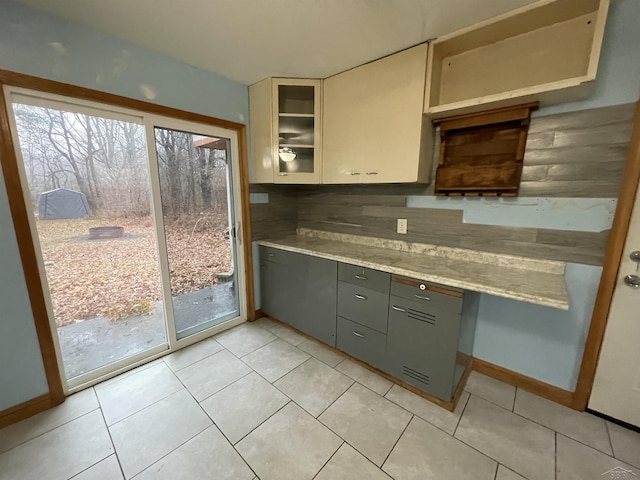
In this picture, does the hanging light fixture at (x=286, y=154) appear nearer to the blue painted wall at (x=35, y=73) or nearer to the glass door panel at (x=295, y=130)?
the glass door panel at (x=295, y=130)

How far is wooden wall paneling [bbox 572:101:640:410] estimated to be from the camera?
4.30 ft

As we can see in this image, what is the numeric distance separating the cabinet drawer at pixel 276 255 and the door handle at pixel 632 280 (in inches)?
83.1

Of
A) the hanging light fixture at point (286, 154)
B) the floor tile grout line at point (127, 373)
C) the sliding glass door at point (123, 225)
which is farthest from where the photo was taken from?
the hanging light fixture at point (286, 154)

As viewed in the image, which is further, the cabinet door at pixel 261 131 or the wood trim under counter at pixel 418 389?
the cabinet door at pixel 261 131

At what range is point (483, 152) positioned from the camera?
1.74 meters

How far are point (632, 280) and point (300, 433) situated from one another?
2.05 metres

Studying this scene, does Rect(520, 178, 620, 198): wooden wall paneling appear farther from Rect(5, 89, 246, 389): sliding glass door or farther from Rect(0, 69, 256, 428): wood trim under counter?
Rect(0, 69, 256, 428): wood trim under counter

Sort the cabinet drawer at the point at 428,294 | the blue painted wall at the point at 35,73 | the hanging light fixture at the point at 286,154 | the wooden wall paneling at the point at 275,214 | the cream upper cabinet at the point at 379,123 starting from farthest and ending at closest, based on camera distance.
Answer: the wooden wall paneling at the point at 275,214 < the hanging light fixture at the point at 286,154 < the cream upper cabinet at the point at 379,123 < the cabinet drawer at the point at 428,294 < the blue painted wall at the point at 35,73

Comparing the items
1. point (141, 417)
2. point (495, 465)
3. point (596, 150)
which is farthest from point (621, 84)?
point (141, 417)

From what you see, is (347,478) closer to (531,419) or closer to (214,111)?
(531,419)

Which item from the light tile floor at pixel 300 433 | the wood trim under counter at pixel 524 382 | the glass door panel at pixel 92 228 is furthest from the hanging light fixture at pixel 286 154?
the wood trim under counter at pixel 524 382

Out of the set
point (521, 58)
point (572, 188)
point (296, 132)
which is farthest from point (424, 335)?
point (296, 132)

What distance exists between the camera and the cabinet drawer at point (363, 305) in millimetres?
1802

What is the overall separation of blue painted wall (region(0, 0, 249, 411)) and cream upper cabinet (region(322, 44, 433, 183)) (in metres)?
1.37
